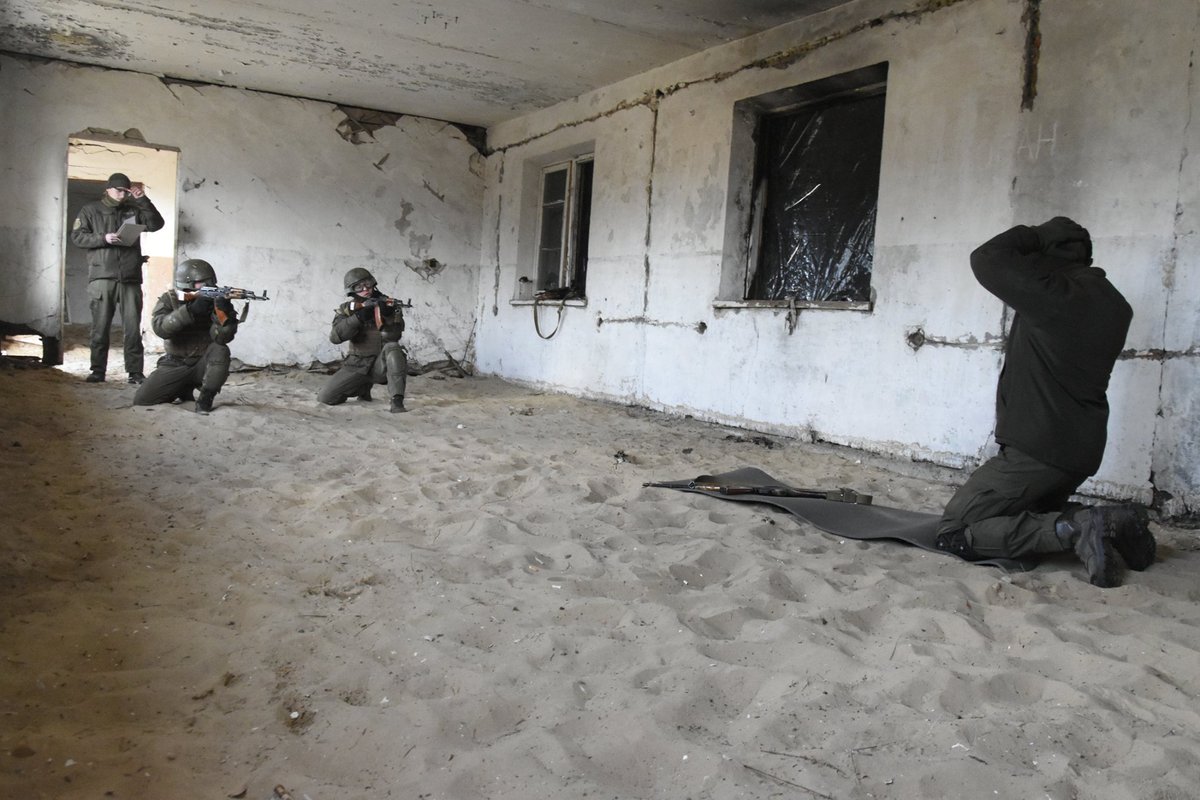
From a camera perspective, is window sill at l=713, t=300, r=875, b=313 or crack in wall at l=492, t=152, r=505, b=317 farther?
crack in wall at l=492, t=152, r=505, b=317

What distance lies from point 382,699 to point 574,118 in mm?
7137

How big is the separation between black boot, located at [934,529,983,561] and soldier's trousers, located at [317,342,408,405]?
4.19 metres

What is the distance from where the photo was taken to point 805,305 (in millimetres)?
5473

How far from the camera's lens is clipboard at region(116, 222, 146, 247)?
6.22m

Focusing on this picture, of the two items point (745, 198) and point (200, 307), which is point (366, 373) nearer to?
point (200, 307)

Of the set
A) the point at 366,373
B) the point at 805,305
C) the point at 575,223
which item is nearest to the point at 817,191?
the point at 805,305

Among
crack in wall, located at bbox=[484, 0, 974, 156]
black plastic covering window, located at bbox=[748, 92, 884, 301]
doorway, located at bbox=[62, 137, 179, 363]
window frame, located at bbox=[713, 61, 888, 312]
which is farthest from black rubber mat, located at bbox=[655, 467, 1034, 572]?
doorway, located at bbox=[62, 137, 179, 363]

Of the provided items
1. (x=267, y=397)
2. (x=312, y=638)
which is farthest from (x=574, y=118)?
(x=312, y=638)

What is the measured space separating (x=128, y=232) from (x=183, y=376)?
1606mm

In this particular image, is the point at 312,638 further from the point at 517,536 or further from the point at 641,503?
the point at 641,503

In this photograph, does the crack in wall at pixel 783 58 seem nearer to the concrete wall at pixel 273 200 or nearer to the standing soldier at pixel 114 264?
the concrete wall at pixel 273 200

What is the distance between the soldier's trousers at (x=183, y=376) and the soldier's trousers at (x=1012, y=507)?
4.60 meters

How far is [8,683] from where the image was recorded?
1.81 meters

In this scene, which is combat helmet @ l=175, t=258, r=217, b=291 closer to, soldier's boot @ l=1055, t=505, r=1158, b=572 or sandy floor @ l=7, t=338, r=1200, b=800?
sandy floor @ l=7, t=338, r=1200, b=800
